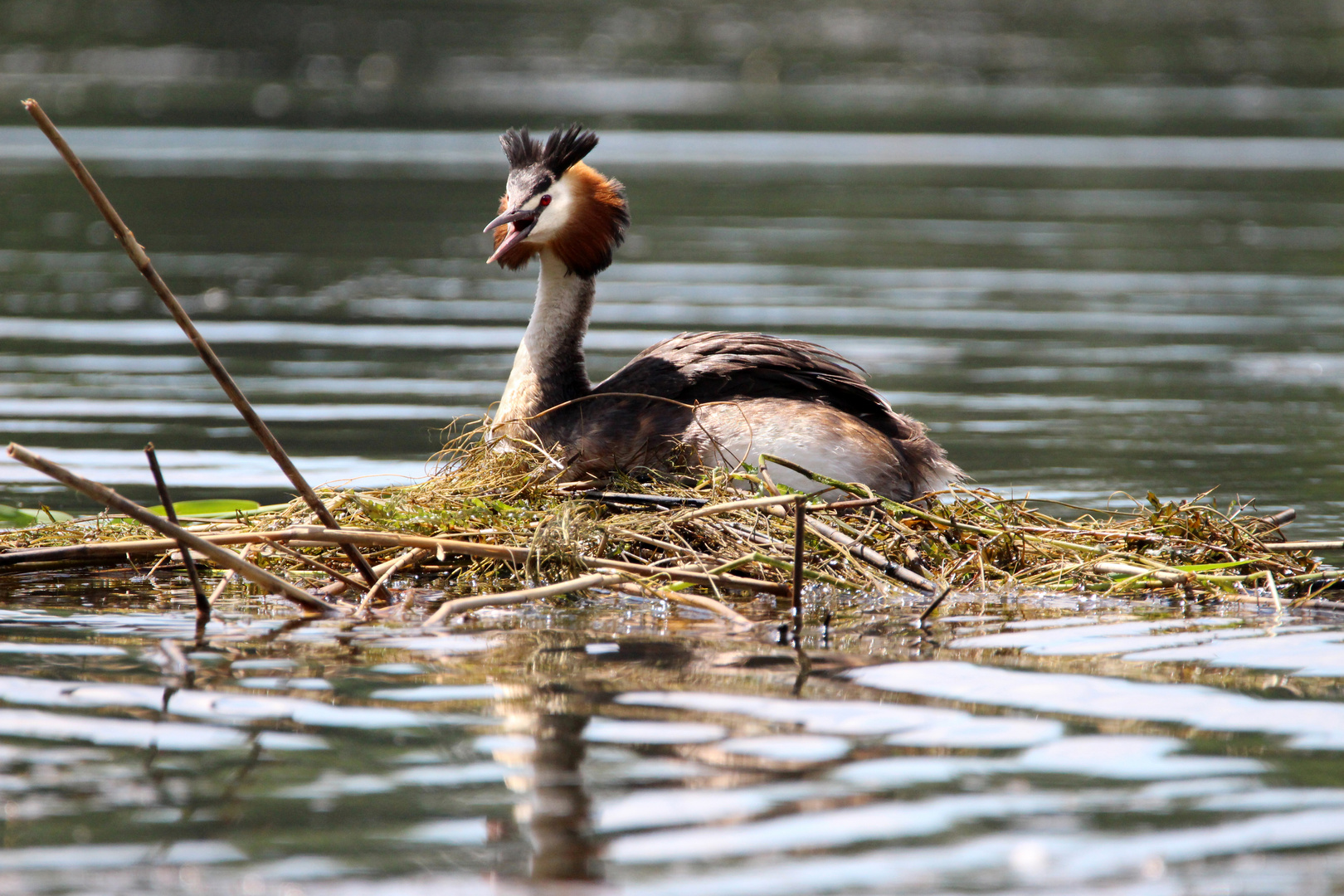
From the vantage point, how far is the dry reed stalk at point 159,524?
16.3 ft

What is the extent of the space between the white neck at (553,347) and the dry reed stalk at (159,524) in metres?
1.75

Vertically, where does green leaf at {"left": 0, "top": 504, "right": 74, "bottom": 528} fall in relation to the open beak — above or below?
below

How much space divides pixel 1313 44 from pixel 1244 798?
38407 mm

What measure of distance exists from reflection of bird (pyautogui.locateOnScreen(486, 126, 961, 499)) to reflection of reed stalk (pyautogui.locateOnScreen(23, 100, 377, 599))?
1.30 metres

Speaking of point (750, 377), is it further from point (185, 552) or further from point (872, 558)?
point (185, 552)

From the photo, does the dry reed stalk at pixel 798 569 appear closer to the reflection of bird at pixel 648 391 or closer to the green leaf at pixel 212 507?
the reflection of bird at pixel 648 391

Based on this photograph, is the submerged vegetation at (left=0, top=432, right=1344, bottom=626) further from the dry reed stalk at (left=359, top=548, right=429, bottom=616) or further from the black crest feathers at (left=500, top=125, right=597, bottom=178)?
the black crest feathers at (left=500, top=125, right=597, bottom=178)

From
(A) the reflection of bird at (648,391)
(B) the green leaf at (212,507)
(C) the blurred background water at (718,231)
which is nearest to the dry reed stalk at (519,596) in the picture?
(A) the reflection of bird at (648,391)

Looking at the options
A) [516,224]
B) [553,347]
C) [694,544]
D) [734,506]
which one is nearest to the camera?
[734,506]

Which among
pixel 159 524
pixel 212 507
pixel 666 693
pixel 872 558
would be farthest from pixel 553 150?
pixel 666 693

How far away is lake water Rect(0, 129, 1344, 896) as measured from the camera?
3.71 m

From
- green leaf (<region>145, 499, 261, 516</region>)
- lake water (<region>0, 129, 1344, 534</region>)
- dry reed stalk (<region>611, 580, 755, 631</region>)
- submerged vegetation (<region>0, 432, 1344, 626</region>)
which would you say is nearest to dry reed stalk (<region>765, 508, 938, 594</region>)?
submerged vegetation (<region>0, 432, 1344, 626</region>)

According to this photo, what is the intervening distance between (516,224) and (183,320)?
6.40 ft

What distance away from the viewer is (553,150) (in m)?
7.12
